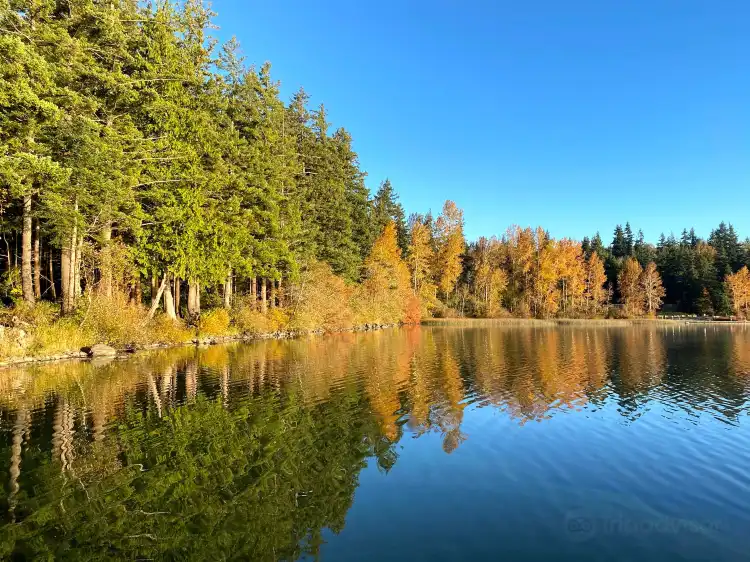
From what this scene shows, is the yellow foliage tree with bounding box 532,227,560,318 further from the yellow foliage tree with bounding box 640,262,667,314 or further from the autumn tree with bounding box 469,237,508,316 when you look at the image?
the yellow foliage tree with bounding box 640,262,667,314

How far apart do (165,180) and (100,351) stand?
39.4 feet

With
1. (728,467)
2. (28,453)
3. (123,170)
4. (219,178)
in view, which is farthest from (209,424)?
(219,178)

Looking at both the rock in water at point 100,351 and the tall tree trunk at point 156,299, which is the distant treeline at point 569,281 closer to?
the tall tree trunk at point 156,299

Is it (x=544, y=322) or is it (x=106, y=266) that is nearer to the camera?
(x=106, y=266)

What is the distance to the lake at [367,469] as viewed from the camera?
24.1ft

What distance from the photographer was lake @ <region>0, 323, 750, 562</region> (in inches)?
289

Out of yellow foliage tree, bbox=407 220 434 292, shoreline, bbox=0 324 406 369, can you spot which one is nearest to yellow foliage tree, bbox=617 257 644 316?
yellow foliage tree, bbox=407 220 434 292

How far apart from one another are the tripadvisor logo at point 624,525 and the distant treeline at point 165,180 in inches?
946

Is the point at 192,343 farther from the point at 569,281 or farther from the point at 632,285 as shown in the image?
the point at 632,285

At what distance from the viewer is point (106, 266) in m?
28.2

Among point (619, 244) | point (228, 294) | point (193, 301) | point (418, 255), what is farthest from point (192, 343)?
point (619, 244)

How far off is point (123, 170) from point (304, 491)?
26.0 meters

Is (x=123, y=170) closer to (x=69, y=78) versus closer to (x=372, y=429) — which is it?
(x=69, y=78)

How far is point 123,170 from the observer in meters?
28.0
